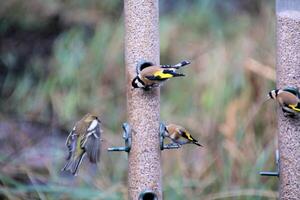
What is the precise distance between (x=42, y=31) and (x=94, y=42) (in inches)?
23.1

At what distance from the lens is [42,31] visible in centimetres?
944

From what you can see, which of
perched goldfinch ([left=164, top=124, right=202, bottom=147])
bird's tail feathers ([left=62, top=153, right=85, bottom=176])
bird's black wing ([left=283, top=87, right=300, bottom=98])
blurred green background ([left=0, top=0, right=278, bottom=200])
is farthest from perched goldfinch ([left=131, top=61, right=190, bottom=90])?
blurred green background ([left=0, top=0, right=278, bottom=200])

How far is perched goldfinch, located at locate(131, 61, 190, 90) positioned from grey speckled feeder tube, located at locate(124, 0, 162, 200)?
89 millimetres

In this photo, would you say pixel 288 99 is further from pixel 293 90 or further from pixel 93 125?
pixel 93 125

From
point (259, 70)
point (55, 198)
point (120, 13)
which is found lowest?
point (55, 198)

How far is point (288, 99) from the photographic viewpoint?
4.77 m

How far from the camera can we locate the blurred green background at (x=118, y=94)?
704 cm

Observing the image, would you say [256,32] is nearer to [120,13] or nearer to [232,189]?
[120,13]

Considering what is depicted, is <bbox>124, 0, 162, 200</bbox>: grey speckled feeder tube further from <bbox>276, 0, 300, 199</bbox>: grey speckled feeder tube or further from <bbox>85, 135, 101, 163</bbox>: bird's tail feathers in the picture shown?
<bbox>276, 0, 300, 199</bbox>: grey speckled feeder tube

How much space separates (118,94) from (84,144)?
A: 4.17 meters

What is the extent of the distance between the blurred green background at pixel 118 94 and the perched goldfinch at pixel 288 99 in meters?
2.00

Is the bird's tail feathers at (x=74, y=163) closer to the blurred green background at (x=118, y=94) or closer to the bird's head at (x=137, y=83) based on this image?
the bird's head at (x=137, y=83)

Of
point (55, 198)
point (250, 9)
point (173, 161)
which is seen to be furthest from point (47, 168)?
point (250, 9)

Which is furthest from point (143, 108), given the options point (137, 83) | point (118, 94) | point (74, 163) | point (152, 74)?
point (118, 94)
